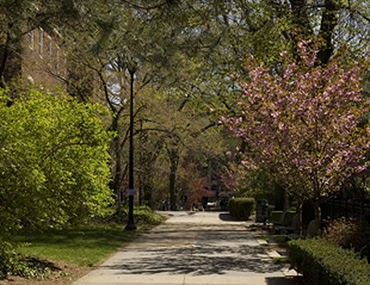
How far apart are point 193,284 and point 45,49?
24258mm

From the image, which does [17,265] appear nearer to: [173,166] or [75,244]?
[75,244]

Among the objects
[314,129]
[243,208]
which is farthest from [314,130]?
[243,208]

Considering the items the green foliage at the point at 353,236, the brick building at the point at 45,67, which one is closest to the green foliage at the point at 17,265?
the green foliage at the point at 353,236

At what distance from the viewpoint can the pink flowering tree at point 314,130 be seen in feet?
45.0

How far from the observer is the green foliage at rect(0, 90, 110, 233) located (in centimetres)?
1038

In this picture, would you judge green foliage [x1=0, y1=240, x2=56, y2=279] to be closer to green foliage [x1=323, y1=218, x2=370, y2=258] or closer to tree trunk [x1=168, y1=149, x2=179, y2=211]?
green foliage [x1=323, y1=218, x2=370, y2=258]

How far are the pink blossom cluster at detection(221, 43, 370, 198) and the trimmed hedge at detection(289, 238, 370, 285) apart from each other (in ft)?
8.86

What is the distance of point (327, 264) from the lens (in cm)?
871

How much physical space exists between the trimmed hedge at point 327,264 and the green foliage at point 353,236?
0.84m

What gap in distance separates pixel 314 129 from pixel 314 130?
2 cm

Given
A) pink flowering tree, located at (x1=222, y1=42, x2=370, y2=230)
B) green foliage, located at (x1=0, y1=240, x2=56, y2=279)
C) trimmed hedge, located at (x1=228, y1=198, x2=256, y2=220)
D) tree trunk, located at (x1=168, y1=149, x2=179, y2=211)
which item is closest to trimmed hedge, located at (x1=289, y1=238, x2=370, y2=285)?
pink flowering tree, located at (x1=222, y1=42, x2=370, y2=230)

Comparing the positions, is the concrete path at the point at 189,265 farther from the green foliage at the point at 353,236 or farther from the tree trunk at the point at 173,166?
the tree trunk at the point at 173,166

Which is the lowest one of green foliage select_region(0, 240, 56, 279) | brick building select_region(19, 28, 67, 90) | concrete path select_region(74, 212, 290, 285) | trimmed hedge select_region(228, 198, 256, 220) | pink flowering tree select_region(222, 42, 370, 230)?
concrete path select_region(74, 212, 290, 285)

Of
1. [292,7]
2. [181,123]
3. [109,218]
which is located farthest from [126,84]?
[292,7]
